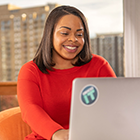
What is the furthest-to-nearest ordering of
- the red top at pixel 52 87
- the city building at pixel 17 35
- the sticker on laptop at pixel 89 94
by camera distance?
the city building at pixel 17 35 < the red top at pixel 52 87 < the sticker on laptop at pixel 89 94

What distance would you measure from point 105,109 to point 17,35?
14.4 m

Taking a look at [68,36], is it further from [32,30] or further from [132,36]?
[32,30]

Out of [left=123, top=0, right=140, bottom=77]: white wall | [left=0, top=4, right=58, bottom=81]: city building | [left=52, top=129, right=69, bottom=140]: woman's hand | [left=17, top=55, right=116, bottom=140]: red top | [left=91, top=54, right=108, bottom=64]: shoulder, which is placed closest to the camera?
[left=52, top=129, right=69, bottom=140]: woman's hand

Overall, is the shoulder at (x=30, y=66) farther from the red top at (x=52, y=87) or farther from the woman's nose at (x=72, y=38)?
the woman's nose at (x=72, y=38)

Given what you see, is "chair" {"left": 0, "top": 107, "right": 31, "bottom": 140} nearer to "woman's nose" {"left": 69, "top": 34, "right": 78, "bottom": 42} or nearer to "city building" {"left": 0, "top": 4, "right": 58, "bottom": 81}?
"woman's nose" {"left": 69, "top": 34, "right": 78, "bottom": 42}

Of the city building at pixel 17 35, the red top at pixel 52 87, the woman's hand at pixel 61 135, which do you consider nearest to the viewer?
the woman's hand at pixel 61 135

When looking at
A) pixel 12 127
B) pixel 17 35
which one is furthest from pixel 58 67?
pixel 17 35

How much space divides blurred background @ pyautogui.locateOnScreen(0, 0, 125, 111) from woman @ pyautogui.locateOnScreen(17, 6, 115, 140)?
29.3 ft

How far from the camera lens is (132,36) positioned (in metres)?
1.71

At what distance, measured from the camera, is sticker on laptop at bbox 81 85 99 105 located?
1.77ft

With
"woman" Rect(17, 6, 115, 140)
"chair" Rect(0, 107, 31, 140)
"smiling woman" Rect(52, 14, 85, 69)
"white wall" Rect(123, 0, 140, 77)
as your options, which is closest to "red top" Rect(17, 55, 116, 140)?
"woman" Rect(17, 6, 115, 140)

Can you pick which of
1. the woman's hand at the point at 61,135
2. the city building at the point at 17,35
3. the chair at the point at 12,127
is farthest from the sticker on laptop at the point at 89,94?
the city building at the point at 17,35

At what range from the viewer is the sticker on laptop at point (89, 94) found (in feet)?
1.77

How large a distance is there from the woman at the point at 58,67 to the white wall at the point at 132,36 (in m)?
0.67
